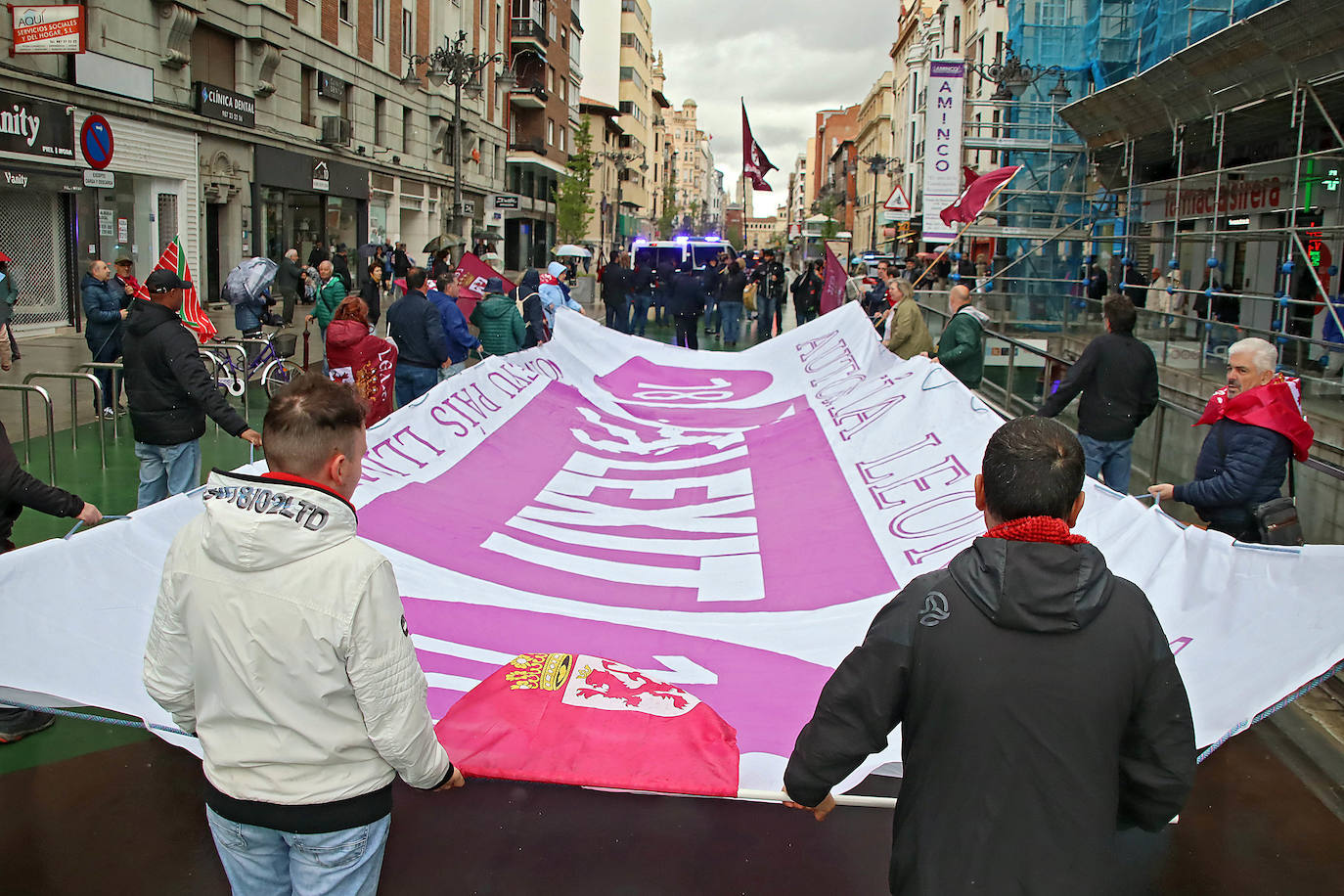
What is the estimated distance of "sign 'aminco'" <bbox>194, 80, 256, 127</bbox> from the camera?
2477 cm

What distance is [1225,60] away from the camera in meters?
14.8

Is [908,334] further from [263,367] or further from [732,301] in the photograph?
[732,301]

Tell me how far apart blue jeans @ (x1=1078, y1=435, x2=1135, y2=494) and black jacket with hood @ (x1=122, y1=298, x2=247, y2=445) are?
555cm

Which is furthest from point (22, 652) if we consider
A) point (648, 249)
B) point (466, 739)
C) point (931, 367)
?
point (648, 249)

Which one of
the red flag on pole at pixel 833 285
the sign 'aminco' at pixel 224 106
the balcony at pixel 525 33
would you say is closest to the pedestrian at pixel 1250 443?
the red flag on pole at pixel 833 285

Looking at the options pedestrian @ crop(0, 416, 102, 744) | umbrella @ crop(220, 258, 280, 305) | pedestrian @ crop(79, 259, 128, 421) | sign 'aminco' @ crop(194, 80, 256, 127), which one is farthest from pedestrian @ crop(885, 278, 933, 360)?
sign 'aminco' @ crop(194, 80, 256, 127)

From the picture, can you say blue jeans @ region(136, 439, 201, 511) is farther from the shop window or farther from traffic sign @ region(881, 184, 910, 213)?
traffic sign @ region(881, 184, 910, 213)

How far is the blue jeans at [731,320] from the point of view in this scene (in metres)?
22.6

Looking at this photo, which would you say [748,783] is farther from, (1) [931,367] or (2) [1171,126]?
(2) [1171,126]

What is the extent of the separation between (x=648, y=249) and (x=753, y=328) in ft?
19.8

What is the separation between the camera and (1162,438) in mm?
8891

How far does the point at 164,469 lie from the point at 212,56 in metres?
22.1

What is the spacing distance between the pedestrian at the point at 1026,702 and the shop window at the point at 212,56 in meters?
26.2

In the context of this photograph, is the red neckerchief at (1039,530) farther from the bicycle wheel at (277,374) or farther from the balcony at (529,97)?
the balcony at (529,97)
